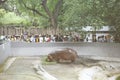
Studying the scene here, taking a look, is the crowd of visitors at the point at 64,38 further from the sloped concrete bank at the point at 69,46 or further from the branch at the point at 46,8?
the branch at the point at 46,8

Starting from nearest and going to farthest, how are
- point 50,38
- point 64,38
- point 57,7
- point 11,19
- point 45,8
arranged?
point 64,38, point 50,38, point 45,8, point 57,7, point 11,19

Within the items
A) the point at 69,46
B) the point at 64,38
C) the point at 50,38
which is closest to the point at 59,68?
the point at 69,46

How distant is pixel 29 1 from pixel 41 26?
266 cm

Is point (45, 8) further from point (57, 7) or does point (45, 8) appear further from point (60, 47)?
point (60, 47)

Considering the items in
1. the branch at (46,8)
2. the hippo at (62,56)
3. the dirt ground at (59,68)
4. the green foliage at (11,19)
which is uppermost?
the branch at (46,8)

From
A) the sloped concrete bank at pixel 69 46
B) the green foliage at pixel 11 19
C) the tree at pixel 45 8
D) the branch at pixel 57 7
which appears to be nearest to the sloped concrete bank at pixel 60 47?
the sloped concrete bank at pixel 69 46

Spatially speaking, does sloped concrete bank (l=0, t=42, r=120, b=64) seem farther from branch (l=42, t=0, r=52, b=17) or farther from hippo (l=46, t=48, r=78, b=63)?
branch (l=42, t=0, r=52, b=17)

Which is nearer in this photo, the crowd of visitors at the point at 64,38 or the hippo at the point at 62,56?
the hippo at the point at 62,56

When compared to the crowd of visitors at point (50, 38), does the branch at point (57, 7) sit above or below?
above

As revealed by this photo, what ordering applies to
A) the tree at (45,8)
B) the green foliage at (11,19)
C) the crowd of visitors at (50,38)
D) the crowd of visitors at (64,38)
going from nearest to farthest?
1. the crowd of visitors at (64,38)
2. the crowd of visitors at (50,38)
3. the tree at (45,8)
4. the green foliage at (11,19)

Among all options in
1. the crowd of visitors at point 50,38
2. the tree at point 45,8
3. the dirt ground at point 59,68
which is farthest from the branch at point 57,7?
the dirt ground at point 59,68

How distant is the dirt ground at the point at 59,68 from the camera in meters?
14.3

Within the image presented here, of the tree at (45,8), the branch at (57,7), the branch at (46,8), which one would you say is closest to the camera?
the branch at (46,8)

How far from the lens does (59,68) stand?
16.8m
